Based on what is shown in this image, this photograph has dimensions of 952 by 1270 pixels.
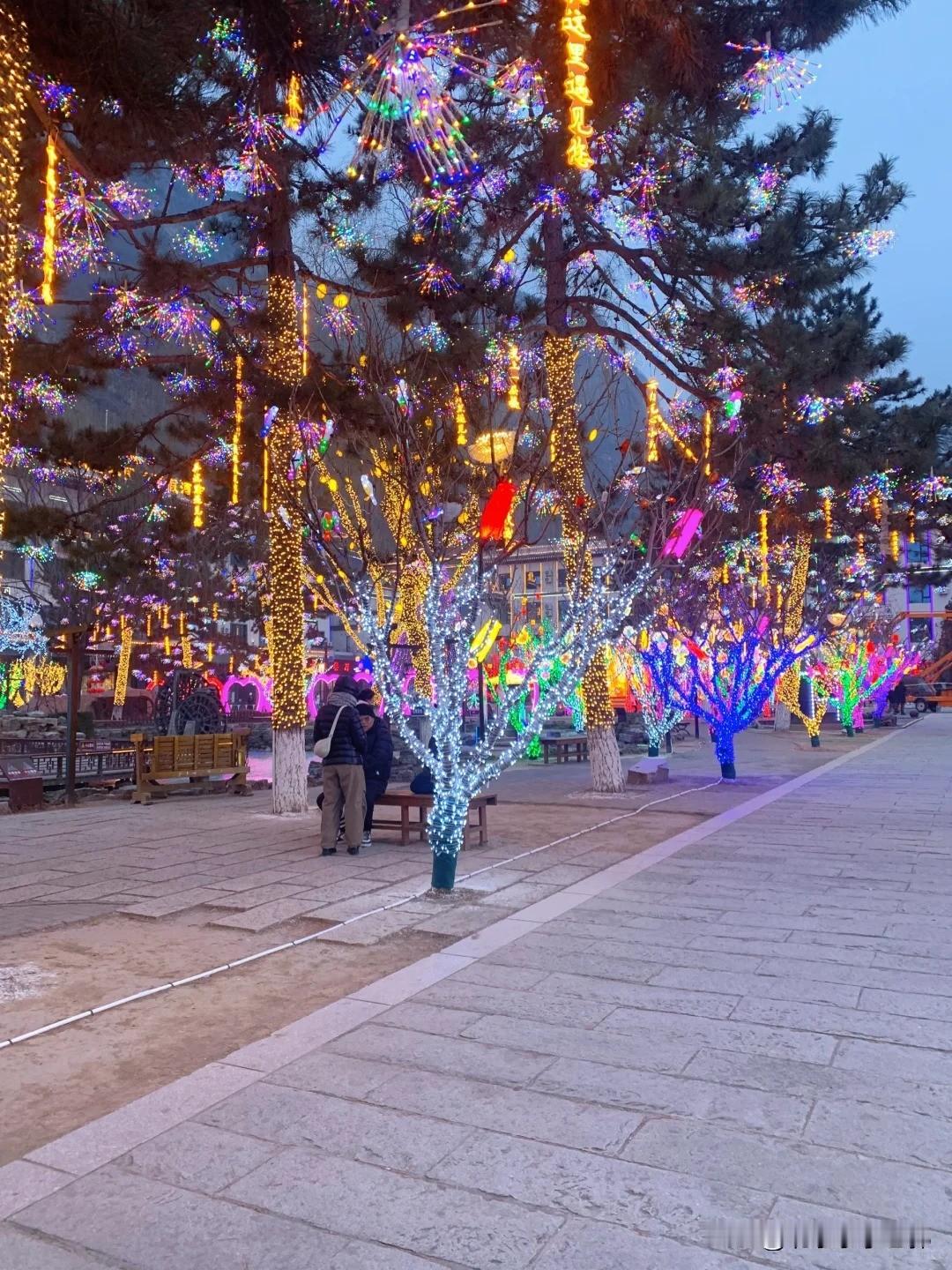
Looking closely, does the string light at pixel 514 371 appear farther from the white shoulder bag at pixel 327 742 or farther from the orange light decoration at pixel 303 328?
the white shoulder bag at pixel 327 742

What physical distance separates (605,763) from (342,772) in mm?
6486

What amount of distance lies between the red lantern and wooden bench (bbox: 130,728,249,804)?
771 centimetres

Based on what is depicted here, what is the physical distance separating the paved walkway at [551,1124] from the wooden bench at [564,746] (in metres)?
16.1

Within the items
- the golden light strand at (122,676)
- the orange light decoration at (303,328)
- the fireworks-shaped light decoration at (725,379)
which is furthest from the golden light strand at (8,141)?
the golden light strand at (122,676)

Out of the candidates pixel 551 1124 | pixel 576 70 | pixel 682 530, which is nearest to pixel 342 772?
pixel 682 530

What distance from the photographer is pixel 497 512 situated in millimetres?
8008

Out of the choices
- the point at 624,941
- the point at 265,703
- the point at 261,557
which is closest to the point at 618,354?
the point at 624,941

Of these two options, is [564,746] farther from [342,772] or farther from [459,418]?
[342,772]

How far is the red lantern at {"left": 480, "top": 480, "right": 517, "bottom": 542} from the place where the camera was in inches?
313

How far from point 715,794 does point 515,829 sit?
15.6 ft

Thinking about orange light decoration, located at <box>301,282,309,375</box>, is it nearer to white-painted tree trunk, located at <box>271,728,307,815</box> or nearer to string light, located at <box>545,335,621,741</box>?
string light, located at <box>545,335,621,741</box>

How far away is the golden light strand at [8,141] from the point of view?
15.9ft

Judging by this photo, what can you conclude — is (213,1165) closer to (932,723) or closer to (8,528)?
(8,528)

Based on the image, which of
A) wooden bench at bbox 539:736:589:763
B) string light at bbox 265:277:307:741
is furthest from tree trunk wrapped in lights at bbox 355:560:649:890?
wooden bench at bbox 539:736:589:763
